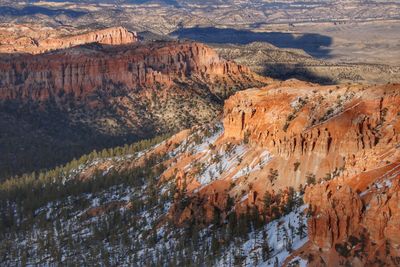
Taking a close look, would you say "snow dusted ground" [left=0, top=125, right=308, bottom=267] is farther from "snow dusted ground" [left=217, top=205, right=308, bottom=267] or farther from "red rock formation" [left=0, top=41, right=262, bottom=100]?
"red rock formation" [left=0, top=41, right=262, bottom=100]

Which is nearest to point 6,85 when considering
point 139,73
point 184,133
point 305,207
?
point 139,73

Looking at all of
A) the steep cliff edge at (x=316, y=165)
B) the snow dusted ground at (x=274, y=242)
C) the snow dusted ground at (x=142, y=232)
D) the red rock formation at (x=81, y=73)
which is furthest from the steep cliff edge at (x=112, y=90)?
the snow dusted ground at (x=274, y=242)

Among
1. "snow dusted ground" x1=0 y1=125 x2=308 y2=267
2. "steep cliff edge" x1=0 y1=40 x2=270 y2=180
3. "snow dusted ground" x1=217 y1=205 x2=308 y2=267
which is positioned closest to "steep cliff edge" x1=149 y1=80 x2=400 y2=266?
"snow dusted ground" x1=0 y1=125 x2=308 y2=267

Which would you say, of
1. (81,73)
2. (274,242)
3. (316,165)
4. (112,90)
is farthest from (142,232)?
(81,73)

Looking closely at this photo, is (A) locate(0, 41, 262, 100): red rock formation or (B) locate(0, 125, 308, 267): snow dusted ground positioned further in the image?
(A) locate(0, 41, 262, 100): red rock formation

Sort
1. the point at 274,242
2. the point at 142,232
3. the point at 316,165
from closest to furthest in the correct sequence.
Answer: the point at 274,242 → the point at 316,165 → the point at 142,232

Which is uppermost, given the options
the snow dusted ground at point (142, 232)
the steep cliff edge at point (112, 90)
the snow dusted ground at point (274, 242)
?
the snow dusted ground at point (274, 242)

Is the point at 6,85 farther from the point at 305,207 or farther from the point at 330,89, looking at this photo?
the point at 305,207

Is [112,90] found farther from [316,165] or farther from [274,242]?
[274,242]

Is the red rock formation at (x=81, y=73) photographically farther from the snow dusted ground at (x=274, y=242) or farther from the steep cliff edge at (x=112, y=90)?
the snow dusted ground at (x=274, y=242)

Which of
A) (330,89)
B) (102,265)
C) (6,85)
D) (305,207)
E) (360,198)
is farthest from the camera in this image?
(6,85)

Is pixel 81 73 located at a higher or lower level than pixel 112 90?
higher
